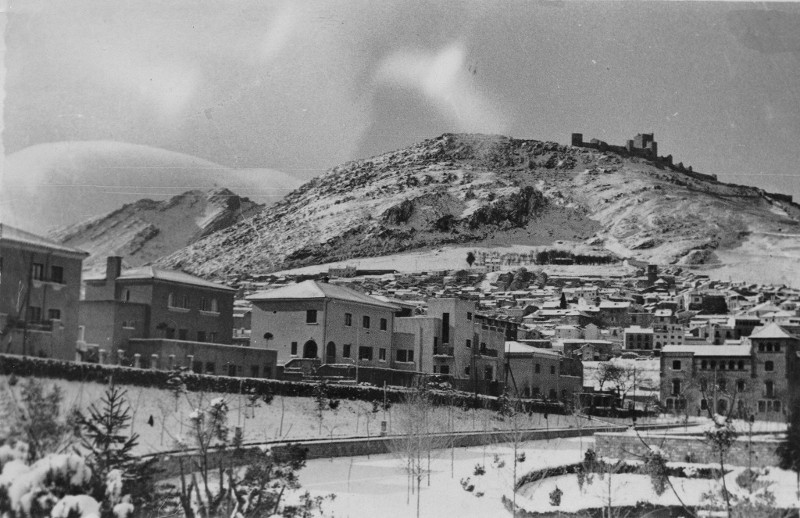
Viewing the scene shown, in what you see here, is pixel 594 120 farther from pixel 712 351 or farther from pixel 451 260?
pixel 451 260

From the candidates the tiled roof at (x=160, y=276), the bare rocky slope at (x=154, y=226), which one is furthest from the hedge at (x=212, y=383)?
the bare rocky slope at (x=154, y=226)

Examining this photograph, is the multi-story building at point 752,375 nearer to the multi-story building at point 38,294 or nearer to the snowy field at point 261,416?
the snowy field at point 261,416

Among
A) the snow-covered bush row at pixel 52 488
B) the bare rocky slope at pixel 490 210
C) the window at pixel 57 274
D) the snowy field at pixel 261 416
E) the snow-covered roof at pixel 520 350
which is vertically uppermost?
the bare rocky slope at pixel 490 210

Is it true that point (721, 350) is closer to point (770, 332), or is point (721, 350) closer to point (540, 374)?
point (770, 332)

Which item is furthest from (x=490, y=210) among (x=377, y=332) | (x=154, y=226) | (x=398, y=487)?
(x=398, y=487)

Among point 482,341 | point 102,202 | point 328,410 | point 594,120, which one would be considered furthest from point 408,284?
point 102,202
